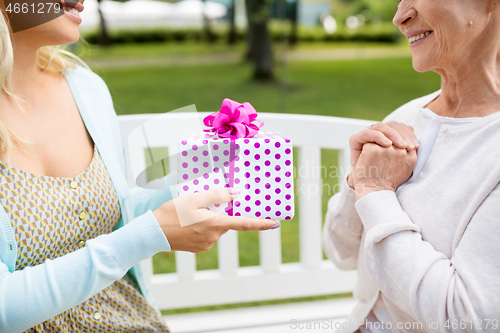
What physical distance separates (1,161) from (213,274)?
109 cm

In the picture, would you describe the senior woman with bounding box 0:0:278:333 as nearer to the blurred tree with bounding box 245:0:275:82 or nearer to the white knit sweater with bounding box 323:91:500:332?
the white knit sweater with bounding box 323:91:500:332

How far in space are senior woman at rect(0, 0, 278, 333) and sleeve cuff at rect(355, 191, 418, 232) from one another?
10.6 inches

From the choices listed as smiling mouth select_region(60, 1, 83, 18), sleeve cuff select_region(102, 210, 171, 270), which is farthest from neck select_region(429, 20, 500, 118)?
smiling mouth select_region(60, 1, 83, 18)

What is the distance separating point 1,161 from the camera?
115 cm

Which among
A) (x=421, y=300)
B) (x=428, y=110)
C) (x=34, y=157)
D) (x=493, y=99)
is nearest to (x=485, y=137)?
(x=493, y=99)

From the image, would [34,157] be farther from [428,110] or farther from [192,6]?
[192,6]

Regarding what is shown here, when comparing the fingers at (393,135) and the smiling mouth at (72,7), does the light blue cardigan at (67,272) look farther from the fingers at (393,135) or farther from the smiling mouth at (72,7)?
the fingers at (393,135)

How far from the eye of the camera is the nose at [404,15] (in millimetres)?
1211

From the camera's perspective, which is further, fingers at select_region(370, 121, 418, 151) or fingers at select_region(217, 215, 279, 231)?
fingers at select_region(370, 121, 418, 151)

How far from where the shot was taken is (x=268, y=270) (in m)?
1.95

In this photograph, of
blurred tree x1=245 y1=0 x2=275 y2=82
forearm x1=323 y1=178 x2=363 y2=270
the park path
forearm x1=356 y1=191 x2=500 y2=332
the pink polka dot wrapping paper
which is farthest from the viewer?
the park path

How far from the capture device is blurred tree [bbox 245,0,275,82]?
668 centimetres

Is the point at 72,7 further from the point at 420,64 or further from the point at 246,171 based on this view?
the point at 420,64

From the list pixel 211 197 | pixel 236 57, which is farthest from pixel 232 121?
pixel 236 57
